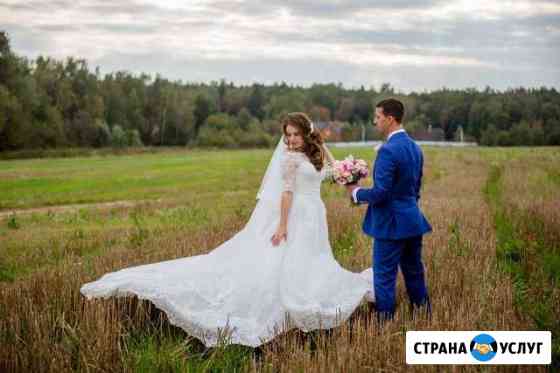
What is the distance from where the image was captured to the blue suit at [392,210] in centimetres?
630

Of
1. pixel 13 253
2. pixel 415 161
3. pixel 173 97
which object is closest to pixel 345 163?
pixel 415 161

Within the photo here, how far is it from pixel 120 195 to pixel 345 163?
22.9m

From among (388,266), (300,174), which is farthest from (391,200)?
(300,174)

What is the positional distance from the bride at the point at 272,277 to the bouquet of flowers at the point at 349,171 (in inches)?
20.6

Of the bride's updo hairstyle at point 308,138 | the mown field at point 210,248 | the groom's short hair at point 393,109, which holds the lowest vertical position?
the mown field at point 210,248

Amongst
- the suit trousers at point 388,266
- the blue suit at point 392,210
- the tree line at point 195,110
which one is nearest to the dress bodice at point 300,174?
the blue suit at point 392,210

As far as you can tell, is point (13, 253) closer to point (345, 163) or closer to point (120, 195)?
point (345, 163)

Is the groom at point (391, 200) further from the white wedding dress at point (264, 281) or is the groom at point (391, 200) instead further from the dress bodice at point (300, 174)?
the dress bodice at point (300, 174)

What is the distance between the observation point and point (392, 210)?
6.50 meters

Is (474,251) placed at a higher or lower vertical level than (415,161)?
lower

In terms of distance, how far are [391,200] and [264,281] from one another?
1712 mm

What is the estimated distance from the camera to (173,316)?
630cm

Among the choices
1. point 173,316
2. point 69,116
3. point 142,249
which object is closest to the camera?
point 173,316

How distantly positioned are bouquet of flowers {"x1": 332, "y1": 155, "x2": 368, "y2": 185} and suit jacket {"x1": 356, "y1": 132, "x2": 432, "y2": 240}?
252 millimetres
